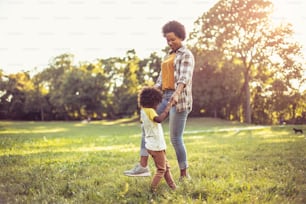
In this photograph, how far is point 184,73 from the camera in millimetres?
5020

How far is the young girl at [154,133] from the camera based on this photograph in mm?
4559

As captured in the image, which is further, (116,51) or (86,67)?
(86,67)

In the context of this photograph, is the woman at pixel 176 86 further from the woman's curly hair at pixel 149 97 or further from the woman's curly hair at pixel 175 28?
the woman's curly hair at pixel 149 97

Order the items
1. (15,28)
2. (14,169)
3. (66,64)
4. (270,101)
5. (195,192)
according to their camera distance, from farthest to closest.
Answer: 1. (66,64)
2. (270,101)
3. (15,28)
4. (14,169)
5. (195,192)

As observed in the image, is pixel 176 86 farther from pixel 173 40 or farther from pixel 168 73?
pixel 173 40

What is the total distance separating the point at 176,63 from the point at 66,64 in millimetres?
64720

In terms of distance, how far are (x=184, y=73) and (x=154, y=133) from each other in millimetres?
973

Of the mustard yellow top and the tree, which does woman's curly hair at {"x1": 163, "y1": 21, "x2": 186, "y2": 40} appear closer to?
the mustard yellow top

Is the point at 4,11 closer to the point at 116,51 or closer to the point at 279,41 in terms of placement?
the point at 279,41

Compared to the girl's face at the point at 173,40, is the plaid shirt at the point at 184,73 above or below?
below

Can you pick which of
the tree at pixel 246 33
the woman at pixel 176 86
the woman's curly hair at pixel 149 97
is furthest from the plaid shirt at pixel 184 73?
the tree at pixel 246 33

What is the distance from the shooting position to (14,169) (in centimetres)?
654

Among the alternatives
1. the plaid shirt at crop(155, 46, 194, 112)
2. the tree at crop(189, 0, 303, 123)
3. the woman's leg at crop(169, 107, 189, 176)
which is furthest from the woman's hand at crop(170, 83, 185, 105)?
the tree at crop(189, 0, 303, 123)

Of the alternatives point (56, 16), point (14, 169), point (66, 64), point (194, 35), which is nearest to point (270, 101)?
point (194, 35)
